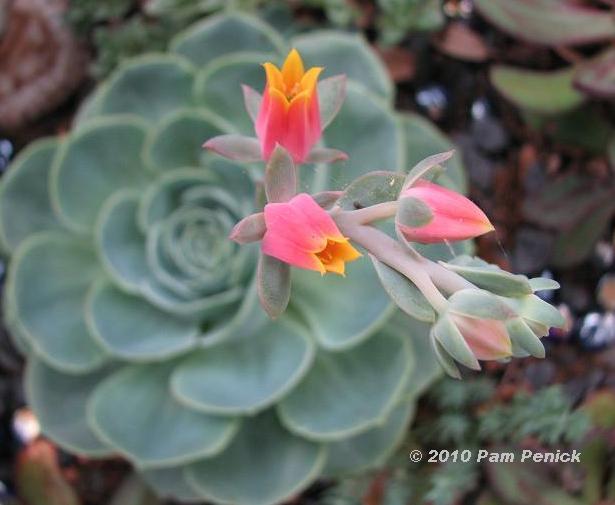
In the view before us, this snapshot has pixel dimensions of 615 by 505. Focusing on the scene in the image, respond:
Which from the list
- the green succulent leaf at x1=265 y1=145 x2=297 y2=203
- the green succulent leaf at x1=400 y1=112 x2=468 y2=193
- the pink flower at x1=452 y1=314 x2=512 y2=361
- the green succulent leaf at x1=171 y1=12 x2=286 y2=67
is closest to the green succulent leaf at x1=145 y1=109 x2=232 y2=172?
the green succulent leaf at x1=171 y1=12 x2=286 y2=67

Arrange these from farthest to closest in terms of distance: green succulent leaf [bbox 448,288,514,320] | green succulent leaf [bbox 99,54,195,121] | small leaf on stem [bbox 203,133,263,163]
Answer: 1. green succulent leaf [bbox 99,54,195,121]
2. small leaf on stem [bbox 203,133,263,163]
3. green succulent leaf [bbox 448,288,514,320]

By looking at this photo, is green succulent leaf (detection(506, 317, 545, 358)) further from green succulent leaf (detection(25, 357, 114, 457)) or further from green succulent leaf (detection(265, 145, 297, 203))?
green succulent leaf (detection(25, 357, 114, 457))

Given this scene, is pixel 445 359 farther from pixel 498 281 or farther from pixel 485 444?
pixel 485 444

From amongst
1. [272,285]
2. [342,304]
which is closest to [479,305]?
[272,285]

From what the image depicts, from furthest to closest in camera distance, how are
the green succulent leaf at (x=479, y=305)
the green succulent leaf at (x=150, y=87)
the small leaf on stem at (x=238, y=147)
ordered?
the green succulent leaf at (x=150, y=87), the small leaf on stem at (x=238, y=147), the green succulent leaf at (x=479, y=305)

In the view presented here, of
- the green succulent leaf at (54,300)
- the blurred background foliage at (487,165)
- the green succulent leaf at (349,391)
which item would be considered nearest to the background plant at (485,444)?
the blurred background foliage at (487,165)

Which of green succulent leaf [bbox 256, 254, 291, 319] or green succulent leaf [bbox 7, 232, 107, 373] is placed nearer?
green succulent leaf [bbox 256, 254, 291, 319]

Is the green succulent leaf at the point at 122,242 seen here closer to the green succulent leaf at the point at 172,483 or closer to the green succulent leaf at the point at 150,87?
the green succulent leaf at the point at 150,87
